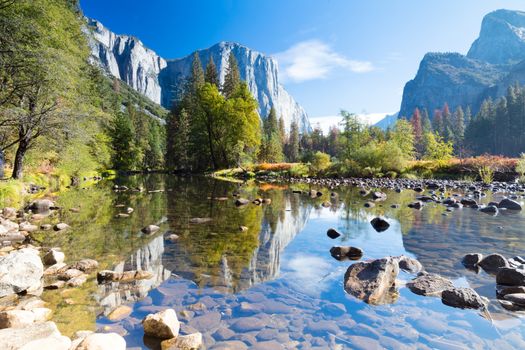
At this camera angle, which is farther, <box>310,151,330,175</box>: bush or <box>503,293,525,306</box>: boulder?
<box>310,151,330,175</box>: bush

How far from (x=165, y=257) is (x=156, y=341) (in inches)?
131

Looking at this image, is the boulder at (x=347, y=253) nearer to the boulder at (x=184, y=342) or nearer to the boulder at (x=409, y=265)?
the boulder at (x=409, y=265)

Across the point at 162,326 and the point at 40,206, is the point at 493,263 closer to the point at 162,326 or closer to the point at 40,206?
the point at 162,326

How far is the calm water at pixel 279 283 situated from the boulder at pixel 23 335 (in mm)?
598

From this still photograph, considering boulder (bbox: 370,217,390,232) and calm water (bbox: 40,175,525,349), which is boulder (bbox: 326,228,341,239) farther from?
boulder (bbox: 370,217,390,232)

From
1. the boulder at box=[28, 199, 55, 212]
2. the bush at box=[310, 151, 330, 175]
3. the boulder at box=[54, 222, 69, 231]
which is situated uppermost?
the bush at box=[310, 151, 330, 175]

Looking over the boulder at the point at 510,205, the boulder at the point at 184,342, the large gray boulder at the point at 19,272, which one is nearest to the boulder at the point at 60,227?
the large gray boulder at the point at 19,272

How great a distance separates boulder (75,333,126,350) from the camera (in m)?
2.95

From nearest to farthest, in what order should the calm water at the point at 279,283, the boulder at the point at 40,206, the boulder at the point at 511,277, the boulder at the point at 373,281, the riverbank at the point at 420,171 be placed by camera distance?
the calm water at the point at 279,283 → the boulder at the point at 373,281 → the boulder at the point at 511,277 → the boulder at the point at 40,206 → the riverbank at the point at 420,171

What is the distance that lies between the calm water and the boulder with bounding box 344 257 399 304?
17cm

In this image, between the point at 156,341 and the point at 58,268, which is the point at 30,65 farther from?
the point at 156,341

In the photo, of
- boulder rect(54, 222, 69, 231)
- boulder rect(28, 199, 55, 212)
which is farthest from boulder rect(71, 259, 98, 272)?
boulder rect(28, 199, 55, 212)

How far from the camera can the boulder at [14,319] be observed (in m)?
3.52

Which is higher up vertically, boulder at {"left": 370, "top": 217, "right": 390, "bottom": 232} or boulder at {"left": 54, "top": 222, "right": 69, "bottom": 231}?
boulder at {"left": 54, "top": 222, "right": 69, "bottom": 231}
